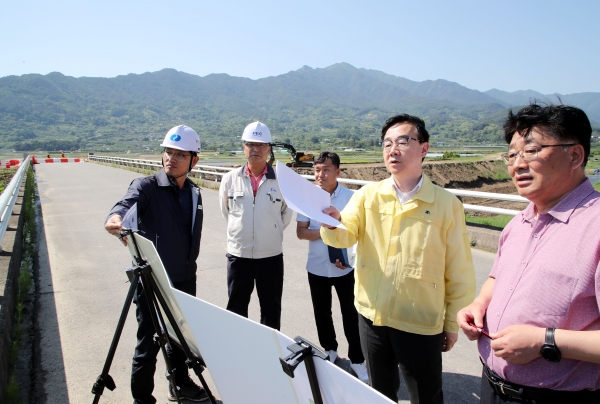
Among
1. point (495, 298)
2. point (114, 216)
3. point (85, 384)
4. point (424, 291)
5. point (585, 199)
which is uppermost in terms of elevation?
point (585, 199)

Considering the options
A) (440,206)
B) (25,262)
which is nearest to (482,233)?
(440,206)

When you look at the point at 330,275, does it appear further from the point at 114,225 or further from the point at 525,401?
the point at 525,401

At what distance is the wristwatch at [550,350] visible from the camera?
53.2 inches

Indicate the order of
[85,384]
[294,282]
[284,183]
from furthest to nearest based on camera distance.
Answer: [294,282]
[85,384]
[284,183]

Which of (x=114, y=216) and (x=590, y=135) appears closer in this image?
(x=590, y=135)

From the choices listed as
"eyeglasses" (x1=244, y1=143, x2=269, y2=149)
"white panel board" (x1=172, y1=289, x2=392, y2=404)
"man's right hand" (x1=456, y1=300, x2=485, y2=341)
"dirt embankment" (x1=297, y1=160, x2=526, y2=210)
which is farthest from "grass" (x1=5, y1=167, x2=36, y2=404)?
"dirt embankment" (x1=297, y1=160, x2=526, y2=210)

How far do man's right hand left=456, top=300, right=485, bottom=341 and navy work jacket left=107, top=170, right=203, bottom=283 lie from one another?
77.7 inches

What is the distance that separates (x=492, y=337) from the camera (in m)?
1.54

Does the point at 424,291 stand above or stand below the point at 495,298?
below

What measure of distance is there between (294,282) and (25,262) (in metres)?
4.57

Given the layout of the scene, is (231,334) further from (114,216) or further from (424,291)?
(114,216)

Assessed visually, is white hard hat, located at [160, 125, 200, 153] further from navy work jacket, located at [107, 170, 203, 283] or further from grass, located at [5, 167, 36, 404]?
grass, located at [5, 167, 36, 404]

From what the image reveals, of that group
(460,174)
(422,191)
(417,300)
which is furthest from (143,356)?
(460,174)

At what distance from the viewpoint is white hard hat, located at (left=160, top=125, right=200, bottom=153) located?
301 centimetres
